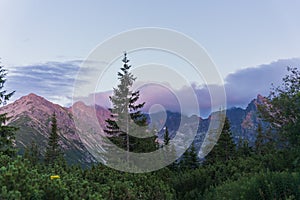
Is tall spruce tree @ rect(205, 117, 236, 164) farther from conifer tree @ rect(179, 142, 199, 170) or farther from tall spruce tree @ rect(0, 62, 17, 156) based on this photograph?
tall spruce tree @ rect(0, 62, 17, 156)

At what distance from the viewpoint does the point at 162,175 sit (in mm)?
14203

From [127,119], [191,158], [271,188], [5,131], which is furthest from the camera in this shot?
[191,158]

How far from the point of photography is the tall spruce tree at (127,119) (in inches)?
1259

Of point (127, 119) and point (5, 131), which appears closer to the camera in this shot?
point (5, 131)

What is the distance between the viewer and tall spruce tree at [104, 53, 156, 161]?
32.0 meters

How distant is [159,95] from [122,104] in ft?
46.6

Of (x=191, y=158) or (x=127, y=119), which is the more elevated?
(x=127, y=119)

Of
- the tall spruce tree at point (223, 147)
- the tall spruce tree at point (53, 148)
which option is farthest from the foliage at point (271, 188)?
the tall spruce tree at point (53, 148)

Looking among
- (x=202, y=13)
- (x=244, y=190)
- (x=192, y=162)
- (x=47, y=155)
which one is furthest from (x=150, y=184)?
(x=47, y=155)

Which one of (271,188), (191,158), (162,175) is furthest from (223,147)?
(271,188)

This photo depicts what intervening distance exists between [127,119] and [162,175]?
17.8m

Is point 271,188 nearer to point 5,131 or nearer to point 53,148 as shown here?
point 5,131

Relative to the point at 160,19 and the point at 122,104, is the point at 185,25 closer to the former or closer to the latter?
the point at 160,19

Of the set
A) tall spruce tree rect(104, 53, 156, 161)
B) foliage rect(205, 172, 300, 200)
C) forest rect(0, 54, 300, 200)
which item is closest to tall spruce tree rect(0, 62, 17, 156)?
forest rect(0, 54, 300, 200)
